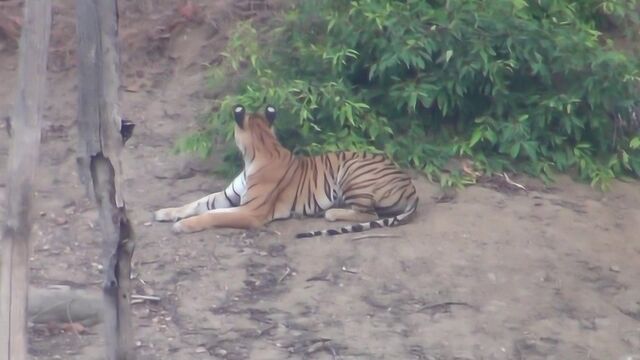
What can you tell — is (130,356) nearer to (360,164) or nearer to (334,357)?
(334,357)

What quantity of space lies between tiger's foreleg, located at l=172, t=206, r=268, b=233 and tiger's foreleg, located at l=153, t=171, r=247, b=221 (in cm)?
15

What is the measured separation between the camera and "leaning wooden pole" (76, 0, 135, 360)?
4.89m

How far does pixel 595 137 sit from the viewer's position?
940cm

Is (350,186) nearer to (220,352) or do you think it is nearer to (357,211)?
(357,211)

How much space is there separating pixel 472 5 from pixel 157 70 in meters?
2.55

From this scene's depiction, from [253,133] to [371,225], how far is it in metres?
1.00

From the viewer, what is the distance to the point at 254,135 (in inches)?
343

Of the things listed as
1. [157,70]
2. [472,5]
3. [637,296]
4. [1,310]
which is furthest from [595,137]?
[1,310]

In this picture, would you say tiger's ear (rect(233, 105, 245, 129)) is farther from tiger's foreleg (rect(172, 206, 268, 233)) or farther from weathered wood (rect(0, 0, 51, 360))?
weathered wood (rect(0, 0, 51, 360))

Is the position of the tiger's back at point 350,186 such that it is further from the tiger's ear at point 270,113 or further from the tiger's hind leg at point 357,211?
the tiger's ear at point 270,113

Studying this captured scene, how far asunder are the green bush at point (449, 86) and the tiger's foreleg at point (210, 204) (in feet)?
1.34

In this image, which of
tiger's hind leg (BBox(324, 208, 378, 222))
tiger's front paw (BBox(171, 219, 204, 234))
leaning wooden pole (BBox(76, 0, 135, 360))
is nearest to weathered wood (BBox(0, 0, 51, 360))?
leaning wooden pole (BBox(76, 0, 135, 360))

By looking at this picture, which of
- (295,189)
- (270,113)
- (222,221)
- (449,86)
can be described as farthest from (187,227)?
(449,86)

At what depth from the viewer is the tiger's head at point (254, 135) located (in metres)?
8.70
